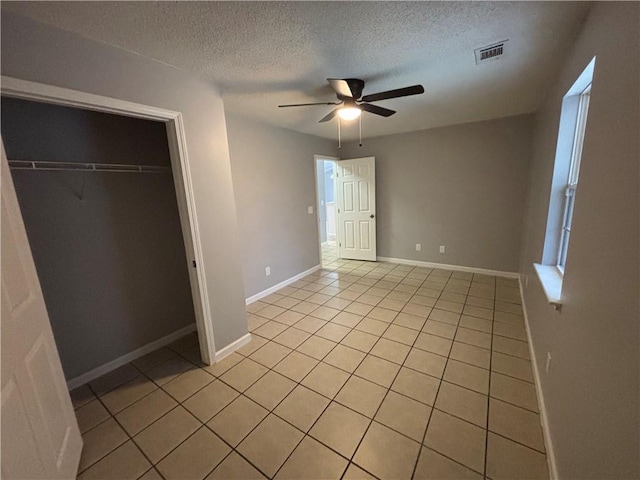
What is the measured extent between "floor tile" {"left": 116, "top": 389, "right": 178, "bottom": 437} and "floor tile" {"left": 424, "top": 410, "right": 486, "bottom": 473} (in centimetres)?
171

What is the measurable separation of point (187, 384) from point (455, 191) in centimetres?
425

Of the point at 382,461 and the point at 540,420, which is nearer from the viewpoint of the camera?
the point at 382,461

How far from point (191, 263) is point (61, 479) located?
127 centimetres

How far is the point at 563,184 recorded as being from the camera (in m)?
1.85

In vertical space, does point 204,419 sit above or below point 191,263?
below

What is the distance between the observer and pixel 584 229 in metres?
1.16

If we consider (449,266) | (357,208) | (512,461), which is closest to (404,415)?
(512,461)

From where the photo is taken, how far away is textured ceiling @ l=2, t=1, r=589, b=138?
1281 millimetres

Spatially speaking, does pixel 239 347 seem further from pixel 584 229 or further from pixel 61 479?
pixel 584 229

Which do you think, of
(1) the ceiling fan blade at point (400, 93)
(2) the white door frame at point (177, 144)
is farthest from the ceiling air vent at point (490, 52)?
(2) the white door frame at point (177, 144)

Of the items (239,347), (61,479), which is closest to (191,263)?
(239,347)

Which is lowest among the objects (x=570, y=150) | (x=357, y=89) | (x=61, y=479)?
(x=61, y=479)

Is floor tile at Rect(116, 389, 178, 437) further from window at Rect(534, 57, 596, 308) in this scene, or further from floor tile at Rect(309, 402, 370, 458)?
window at Rect(534, 57, 596, 308)

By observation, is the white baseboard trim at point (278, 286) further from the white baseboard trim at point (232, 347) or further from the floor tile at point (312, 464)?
the floor tile at point (312, 464)
